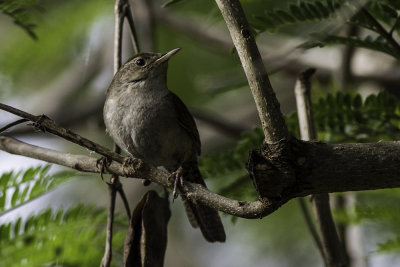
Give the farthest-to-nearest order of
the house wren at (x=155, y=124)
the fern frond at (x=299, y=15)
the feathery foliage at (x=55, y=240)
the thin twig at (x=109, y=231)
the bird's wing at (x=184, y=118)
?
the bird's wing at (x=184, y=118) < the house wren at (x=155, y=124) < the feathery foliage at (x=55, y=240) < the fern frond at (x=299, y=15) < the thin twig at (x=109, y=231)

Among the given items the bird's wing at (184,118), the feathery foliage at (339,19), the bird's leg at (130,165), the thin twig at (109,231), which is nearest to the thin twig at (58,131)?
the bird's leg at (130,165)

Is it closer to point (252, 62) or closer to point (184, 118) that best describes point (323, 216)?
point (252, 62)

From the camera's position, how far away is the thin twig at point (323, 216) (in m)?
2.54

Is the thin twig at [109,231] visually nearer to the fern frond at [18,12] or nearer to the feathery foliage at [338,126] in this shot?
the feathery foliage at [338,126]

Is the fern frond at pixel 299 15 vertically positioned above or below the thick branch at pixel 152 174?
above

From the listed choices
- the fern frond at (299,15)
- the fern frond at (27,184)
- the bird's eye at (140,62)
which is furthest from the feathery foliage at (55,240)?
the bird's eye at (140,62)

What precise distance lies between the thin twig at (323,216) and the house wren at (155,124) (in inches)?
40.4

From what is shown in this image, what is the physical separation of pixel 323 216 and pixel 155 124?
1530 mm

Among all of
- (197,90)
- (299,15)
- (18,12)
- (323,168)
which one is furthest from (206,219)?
(197,90)

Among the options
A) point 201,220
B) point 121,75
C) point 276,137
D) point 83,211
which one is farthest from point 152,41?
point 276,137

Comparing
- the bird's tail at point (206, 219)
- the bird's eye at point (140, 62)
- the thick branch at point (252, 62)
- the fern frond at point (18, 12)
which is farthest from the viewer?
the bird's eye at point (140, 62)

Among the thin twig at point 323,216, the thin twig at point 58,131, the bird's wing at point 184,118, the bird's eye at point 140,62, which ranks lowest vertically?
the thin twig at point 323,216

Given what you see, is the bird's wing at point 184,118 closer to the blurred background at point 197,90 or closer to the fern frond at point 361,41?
the blurred background at point 197,90

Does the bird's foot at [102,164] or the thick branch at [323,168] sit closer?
the thick branch at [323,168]
